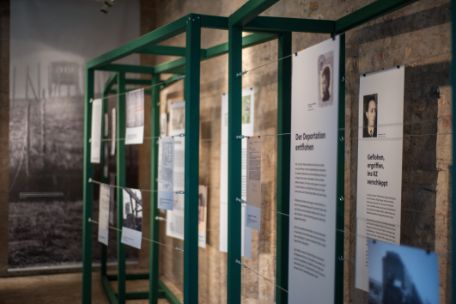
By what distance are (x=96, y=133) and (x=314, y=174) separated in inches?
123

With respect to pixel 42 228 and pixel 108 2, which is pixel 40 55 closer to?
pixel 108 2

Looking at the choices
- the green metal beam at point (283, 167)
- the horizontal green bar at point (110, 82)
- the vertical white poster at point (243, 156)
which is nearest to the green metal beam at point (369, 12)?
the green metal beam at point (283, 167)

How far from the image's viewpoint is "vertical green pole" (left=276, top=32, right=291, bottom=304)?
3328 mm

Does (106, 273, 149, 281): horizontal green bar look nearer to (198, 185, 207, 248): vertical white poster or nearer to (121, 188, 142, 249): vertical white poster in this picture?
(198, 185, 207, 248): vertical white poster

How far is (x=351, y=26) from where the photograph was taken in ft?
9.26

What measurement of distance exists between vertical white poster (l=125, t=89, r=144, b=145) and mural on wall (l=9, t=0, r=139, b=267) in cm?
315

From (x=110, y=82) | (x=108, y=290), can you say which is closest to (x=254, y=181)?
(x=110, y=82)

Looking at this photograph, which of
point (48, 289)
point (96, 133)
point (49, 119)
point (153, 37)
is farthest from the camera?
point (49, 119)

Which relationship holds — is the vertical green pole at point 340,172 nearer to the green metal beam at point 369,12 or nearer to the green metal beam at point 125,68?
the green metal beam at point 369,12

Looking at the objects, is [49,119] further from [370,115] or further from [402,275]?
[402,275]

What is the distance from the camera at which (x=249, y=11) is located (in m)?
2.76

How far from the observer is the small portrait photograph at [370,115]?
110 inches

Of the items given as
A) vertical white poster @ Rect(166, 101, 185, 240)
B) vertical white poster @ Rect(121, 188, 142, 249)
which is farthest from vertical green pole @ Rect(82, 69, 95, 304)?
vertical white poster @ Rect(121, 188, 142, 249)

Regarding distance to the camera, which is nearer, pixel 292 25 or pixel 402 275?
pixel 402 275
